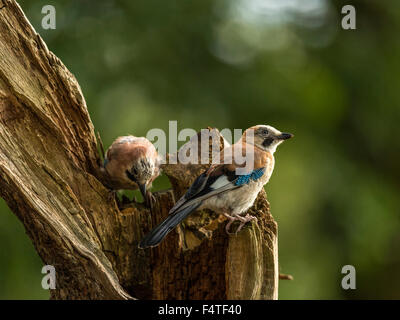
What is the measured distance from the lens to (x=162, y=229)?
15.4ft

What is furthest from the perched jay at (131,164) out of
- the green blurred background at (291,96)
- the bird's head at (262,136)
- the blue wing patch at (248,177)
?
the green blurred background at (291,96)

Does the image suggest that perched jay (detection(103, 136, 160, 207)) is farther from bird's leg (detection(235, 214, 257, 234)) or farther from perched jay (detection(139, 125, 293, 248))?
bird's leg (detection(235, 214, 257, 234))

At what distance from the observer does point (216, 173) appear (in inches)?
197

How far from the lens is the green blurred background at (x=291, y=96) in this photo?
29.8 feet

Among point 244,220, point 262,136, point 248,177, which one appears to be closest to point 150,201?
point 248,177

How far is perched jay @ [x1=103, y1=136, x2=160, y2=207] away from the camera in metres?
5.95

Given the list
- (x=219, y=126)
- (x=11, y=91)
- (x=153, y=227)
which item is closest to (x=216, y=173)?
(x=153, y=227)

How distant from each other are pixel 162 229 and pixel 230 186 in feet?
2.43

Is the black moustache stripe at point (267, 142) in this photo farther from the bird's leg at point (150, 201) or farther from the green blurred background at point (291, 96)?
the green blurred background at point (291, 96)

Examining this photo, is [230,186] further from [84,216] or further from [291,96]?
[291,96]

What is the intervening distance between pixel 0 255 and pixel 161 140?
2.86 m

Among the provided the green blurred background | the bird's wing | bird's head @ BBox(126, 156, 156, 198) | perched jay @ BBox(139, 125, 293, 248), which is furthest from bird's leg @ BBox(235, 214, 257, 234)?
the green blurred background

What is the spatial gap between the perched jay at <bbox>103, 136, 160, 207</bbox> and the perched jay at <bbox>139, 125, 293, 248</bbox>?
0.91 metres
